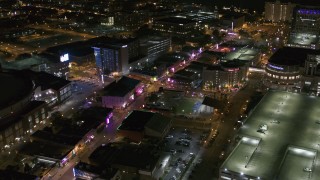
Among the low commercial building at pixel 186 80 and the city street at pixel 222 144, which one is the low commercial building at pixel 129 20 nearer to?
the low commercial building at pixel 186 80

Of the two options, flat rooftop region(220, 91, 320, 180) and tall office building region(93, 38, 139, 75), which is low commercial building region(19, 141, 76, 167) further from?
tall office building region(93, 38, 139, 75)

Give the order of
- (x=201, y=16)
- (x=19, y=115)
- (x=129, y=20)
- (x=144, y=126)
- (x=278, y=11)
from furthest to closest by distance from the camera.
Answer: (x=278, y=11), (x=201, y=16), (x=129, y=20), (x=19, y=115), (x=144, y=126)

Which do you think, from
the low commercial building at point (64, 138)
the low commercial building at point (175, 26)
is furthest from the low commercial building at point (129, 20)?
the low commercial building at point (64, 138)

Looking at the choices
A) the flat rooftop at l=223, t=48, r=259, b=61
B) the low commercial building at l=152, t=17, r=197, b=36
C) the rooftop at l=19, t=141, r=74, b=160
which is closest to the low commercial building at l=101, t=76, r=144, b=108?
the rooftop at l=19, t=141, r=74, b=160

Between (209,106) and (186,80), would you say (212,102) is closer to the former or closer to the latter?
(209,106)

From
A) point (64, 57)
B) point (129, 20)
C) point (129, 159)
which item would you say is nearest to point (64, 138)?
point (129, 159)

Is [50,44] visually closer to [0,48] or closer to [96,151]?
[0,48]

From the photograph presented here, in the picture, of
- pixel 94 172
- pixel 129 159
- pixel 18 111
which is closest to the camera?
pixel 94 172
